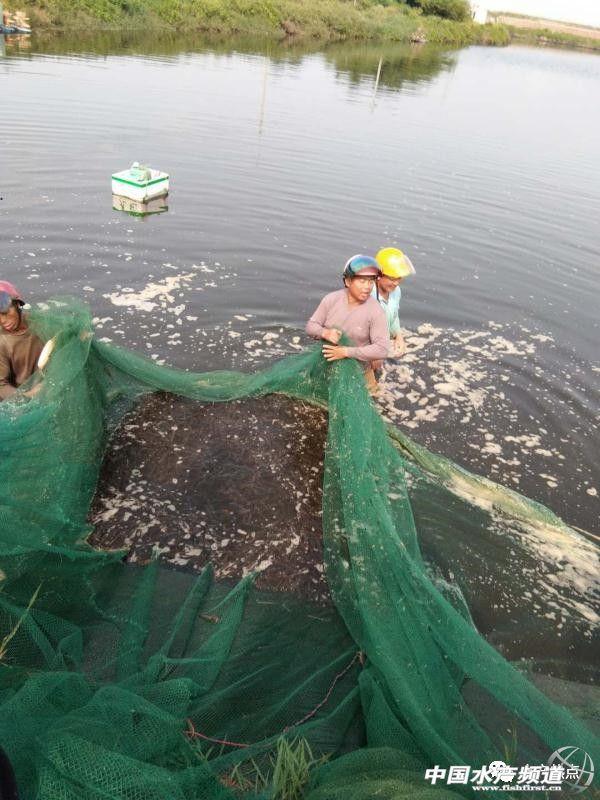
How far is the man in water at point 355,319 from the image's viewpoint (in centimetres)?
436

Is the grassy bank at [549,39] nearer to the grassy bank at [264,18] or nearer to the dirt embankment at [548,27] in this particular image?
the dirt embankment at [548,27]

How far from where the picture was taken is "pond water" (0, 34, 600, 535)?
655 centimetres

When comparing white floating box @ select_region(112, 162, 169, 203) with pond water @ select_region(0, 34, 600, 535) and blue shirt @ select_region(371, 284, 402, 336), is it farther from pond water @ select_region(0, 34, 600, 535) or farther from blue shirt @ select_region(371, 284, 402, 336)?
blue shirt @ select_region(371, 284, 402, 336)

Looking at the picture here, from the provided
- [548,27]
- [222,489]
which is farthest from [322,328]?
[548,27]

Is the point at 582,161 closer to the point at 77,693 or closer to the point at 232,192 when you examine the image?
the point at 232,192

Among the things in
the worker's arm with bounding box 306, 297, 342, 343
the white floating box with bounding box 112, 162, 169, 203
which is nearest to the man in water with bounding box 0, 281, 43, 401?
the worker's arm with bounding box 306, 297, 342, 343

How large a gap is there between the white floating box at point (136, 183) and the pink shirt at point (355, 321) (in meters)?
7.06

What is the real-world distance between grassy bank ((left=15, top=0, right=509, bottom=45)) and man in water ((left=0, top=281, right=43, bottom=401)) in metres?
30.6

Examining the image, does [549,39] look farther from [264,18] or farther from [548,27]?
[264,18]

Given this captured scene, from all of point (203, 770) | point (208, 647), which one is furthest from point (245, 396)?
point (203, 770)

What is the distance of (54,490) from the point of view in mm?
3500

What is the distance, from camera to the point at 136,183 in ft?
33.6

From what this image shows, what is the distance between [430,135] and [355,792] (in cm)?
2035

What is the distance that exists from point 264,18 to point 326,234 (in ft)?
127
